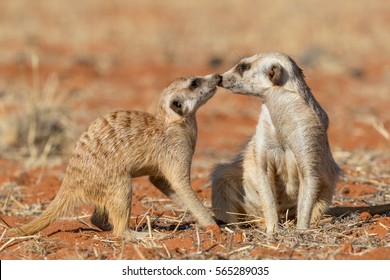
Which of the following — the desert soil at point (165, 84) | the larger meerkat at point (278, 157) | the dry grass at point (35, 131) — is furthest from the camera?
the dry grass at point (35, 131)

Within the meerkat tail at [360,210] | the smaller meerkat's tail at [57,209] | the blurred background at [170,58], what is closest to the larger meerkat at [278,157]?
the meerkat tail at [360,210]

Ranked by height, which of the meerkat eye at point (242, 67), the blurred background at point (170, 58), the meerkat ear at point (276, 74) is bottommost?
the meerkat ear at point (276, 74)

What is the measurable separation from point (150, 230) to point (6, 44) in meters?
15.8

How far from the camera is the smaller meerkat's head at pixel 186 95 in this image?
578 centimetres

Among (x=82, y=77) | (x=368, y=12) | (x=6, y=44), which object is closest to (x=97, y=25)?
(x=6, y=44)

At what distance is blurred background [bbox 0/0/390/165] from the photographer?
10953 millimetres

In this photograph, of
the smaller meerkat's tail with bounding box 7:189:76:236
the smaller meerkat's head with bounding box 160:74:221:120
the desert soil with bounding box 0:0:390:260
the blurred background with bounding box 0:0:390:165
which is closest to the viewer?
the desert soil with bounding box 0:0:390:260

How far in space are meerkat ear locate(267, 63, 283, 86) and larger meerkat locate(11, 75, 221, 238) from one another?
79 cm

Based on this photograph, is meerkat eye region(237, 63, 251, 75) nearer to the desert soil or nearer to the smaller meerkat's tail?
the desert soil

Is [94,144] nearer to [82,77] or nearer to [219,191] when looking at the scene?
[219,191]

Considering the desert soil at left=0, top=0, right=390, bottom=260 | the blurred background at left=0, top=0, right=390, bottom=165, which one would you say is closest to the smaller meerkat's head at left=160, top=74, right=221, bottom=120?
the desert soil at left=0, top=0, right=390, bottom=260

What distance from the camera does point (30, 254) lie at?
5035 mm

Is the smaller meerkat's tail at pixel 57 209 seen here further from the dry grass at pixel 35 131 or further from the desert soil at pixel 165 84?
the dry grass at pixel 35 131

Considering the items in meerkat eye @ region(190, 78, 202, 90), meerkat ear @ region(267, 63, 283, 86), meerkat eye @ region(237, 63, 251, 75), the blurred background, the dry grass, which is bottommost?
meerkat ear @ region(267, 63, 283, 86)
